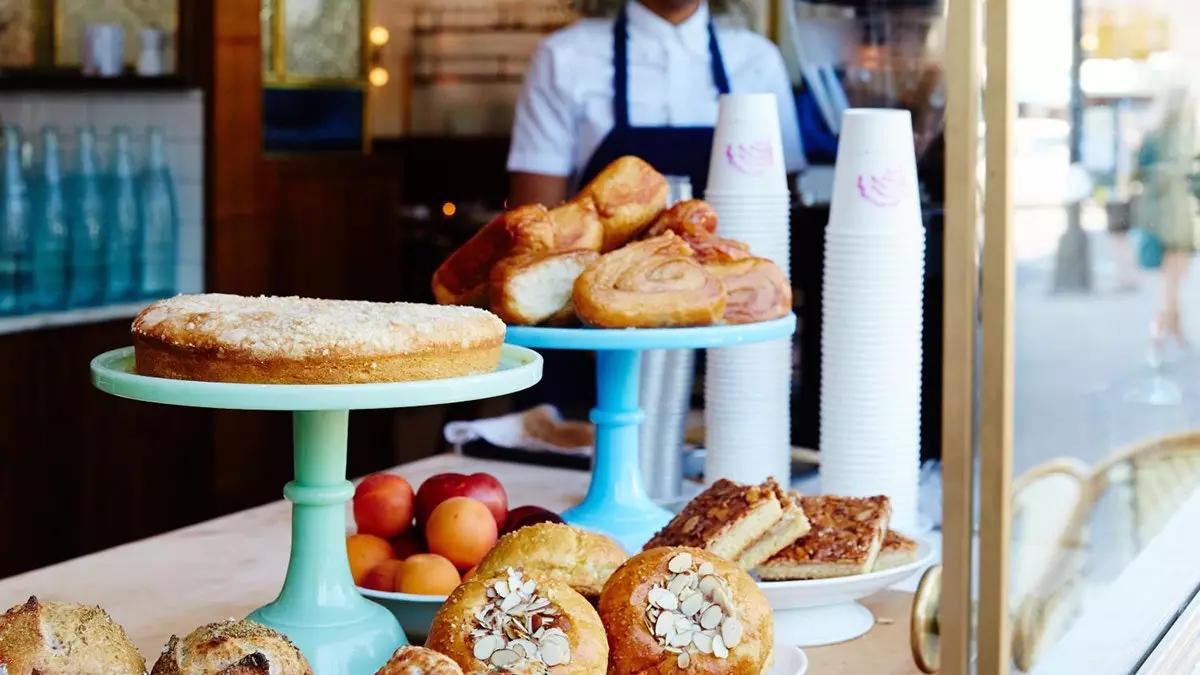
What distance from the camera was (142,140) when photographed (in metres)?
3.58

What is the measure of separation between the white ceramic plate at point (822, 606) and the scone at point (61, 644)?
51 cm

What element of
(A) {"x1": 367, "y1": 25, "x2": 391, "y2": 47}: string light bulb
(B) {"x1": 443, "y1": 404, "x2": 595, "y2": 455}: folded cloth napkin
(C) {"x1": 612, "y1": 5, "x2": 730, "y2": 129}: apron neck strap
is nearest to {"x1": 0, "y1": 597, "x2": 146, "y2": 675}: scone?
(B) {"x1": 443, "y1": 404, "x2": 595, "y2": 455}: folded cloth napkin

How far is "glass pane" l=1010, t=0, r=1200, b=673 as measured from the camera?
747 mm

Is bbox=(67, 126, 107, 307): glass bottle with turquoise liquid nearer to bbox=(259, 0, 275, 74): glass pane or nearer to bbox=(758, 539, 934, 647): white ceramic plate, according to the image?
bbox=(259, 0, 275, 74): glass pane

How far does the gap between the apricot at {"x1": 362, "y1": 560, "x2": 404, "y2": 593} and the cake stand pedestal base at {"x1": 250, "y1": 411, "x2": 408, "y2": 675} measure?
10 centimetres

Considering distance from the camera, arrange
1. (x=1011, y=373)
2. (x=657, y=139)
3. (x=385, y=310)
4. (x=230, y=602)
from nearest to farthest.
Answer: (x=1011, y=373), (x=385, y=310), (x=230, y=602), (x=657, y=139)

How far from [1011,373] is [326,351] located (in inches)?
19.4

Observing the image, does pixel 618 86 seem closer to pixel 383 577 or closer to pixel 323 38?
pixel 383 577

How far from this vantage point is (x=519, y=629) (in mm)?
880

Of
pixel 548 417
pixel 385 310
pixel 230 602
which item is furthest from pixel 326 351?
pixel 548 417

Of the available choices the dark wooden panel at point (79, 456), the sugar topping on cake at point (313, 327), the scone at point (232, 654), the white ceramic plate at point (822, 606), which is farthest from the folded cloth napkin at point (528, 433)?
the dark wooden panel at point (79, 456)

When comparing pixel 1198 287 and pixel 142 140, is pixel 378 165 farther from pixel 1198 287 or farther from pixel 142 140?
pixel 1198 287

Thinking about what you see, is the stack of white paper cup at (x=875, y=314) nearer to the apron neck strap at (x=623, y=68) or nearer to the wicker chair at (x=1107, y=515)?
the wicker chair at (x=1107, y=515)

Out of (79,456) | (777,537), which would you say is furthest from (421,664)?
(79,456)
